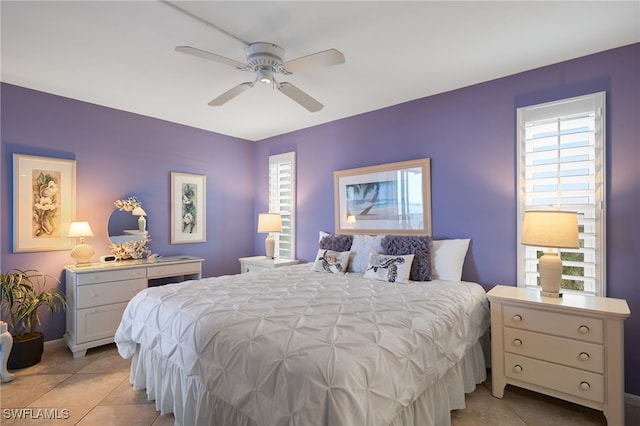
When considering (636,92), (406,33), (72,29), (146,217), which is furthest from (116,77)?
(636,92)

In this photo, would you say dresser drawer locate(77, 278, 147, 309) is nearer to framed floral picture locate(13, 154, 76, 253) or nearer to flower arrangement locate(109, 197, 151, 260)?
flower arrangement locate(109, 197, 151, 260)

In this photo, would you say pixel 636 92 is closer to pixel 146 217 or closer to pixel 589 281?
pixel 589 281

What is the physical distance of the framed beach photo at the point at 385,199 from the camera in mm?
3270

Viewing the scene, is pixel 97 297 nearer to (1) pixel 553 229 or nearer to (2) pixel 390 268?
(2) pixel 390 268

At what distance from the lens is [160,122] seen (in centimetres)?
400

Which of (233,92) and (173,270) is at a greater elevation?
(233,92)

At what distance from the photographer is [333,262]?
10.5 feet

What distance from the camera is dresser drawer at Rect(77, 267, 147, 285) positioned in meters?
3.01

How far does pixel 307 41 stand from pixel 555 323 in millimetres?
2589

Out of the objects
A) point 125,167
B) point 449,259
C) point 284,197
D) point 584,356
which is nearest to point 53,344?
point 125,167

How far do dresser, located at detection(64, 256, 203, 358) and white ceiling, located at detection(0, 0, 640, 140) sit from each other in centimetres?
179

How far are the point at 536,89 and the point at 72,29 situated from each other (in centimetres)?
353

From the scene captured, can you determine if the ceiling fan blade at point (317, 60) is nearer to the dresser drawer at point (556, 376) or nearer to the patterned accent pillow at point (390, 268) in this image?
the patterned accent pillow at point (390, 268)

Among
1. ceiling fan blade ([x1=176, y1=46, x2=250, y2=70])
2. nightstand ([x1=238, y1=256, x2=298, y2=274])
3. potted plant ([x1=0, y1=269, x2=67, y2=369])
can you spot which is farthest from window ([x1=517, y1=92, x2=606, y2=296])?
potted plant ([x1=0, y1=269, x2=67, y2=369])
